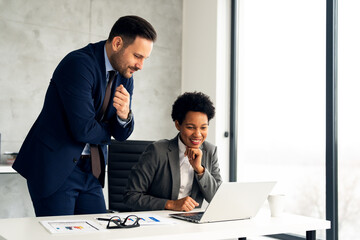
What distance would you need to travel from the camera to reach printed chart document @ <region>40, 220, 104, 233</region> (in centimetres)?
127

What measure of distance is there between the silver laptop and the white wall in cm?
234

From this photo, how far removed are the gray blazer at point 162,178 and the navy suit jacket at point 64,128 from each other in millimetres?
284

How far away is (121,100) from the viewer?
1657 millimetres

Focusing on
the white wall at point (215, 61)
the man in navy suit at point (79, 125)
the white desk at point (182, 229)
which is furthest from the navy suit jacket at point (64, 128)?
the white wall at point (215, 61)

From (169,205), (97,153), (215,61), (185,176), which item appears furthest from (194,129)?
(215,61)

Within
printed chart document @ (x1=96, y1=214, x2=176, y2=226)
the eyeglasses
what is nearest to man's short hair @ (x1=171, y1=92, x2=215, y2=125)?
printed chart document @ (x1=96, y1=214, x2=176, y2=226)

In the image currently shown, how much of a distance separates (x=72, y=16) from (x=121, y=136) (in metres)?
2.34

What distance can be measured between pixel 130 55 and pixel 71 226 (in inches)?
30.5

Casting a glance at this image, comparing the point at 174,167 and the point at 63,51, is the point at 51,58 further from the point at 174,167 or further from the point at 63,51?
the point at 174,167

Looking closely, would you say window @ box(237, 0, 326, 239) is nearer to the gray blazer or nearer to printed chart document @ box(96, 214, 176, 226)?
the gray blazer

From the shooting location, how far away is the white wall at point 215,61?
4004 millimetres

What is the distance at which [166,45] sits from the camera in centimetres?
436

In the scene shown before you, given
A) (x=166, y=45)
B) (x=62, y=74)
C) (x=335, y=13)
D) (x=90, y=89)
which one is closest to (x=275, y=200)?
(x=90, y=89)
